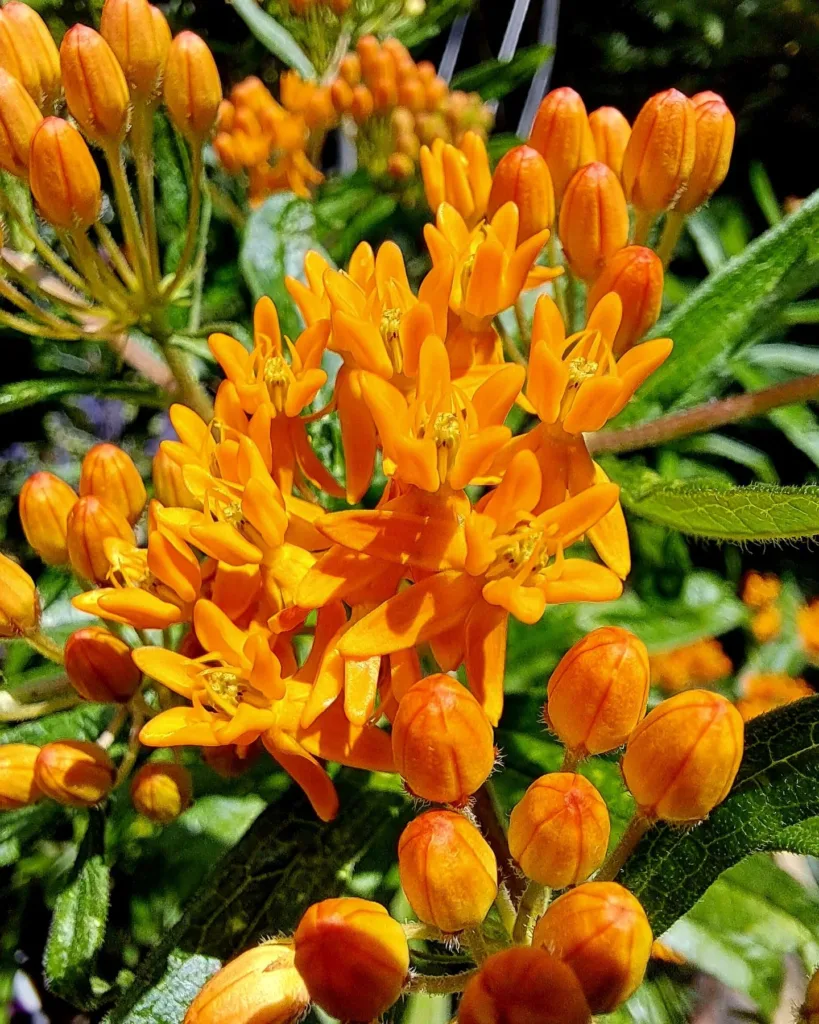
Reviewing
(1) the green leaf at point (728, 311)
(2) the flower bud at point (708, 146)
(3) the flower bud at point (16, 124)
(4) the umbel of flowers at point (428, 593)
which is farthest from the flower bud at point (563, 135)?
(3) the flower bud at point (16, 124)

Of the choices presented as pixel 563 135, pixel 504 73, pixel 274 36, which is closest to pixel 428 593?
pixel 563 135

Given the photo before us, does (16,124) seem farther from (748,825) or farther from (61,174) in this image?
(748,825)

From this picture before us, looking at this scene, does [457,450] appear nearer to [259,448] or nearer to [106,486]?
[259,448]

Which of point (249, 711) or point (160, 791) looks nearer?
point (249, 711)

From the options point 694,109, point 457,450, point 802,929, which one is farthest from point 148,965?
point 694,109

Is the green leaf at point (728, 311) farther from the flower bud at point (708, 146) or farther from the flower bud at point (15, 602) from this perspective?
the flower bud at point (15, 602)

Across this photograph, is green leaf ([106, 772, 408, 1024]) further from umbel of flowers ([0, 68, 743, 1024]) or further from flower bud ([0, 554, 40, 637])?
flower bud ([0, 554, 40, 637])

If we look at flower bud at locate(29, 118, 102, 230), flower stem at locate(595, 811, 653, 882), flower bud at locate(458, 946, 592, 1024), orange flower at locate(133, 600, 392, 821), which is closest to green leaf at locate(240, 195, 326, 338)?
flower bud at locate(29, 118, 102, 230)
